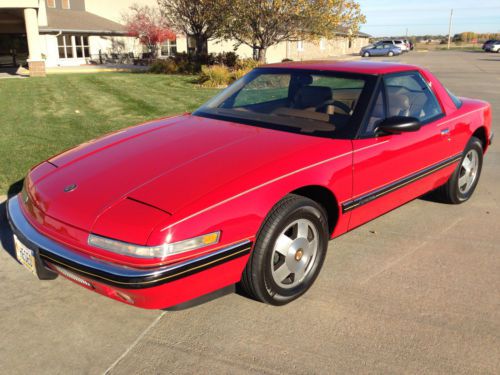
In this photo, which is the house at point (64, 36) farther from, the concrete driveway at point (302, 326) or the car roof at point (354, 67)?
the concrete driveway at point (302, 326)

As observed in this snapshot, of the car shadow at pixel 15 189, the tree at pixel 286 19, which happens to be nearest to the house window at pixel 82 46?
the tree at pixel 286 19

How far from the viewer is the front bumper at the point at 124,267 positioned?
7.82ft

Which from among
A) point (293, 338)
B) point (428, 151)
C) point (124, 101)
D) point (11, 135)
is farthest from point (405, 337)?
point (124, 101)

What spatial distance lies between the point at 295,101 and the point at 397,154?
95 cm

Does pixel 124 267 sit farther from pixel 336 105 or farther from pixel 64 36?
Answer: pixel 64 36

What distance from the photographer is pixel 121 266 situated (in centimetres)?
242

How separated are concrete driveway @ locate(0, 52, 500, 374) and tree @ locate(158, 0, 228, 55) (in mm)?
18147

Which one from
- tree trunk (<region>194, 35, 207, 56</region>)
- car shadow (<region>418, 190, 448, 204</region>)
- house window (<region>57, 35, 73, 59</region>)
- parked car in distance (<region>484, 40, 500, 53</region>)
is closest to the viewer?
car shadow (<region>418, 190, 448, 204</region>)

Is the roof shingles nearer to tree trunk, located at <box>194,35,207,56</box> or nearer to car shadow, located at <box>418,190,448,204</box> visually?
tree trunk, located at <box>194,35,207,56</box>

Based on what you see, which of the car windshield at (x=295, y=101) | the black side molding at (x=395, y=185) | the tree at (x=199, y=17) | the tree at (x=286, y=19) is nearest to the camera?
the black side molding at (x=395, y=185)

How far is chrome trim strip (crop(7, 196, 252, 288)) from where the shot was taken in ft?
7.80

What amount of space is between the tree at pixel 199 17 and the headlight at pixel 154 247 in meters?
18.8

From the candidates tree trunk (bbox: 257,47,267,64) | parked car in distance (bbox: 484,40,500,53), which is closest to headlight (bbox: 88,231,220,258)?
tree trunk (bbox: 257,47,267,64)

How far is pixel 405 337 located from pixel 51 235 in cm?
216
